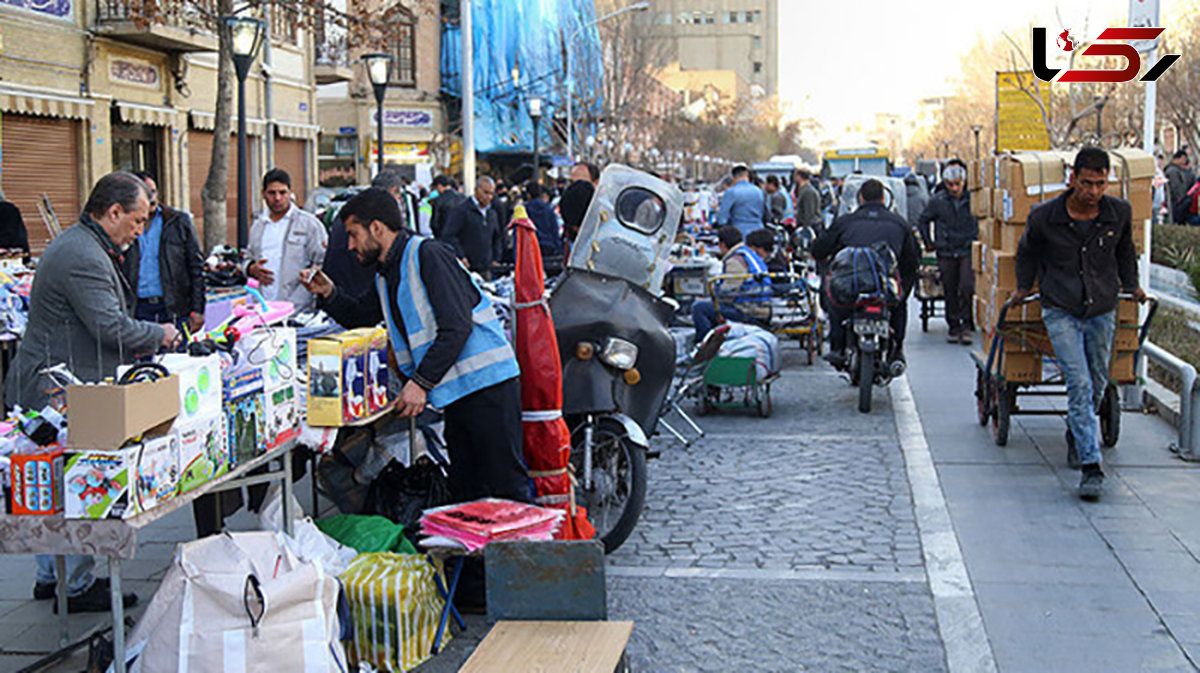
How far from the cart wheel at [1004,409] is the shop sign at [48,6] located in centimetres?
1747

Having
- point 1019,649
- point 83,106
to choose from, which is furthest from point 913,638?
point 83,106

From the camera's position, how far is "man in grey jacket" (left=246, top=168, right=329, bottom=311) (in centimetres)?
990

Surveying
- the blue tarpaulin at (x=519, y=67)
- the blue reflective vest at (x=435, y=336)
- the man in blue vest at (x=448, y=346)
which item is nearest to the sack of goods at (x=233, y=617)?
the man in blue vest at (x=448, y=346)

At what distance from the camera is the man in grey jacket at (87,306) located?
586cm

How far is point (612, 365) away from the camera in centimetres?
728

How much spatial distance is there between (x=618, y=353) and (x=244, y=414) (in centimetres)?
246

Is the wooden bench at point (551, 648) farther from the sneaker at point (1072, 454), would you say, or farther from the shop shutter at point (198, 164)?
the shop shutter at point (198, 164)

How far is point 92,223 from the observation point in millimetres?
5980

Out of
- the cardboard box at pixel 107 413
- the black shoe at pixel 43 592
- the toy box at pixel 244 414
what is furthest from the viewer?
the black shoe at pixel 43 592

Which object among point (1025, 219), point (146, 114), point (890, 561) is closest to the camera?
point (890, 561)

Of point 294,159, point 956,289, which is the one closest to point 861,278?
point 956,289

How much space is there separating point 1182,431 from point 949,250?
6696mm

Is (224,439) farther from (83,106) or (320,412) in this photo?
(83,106)

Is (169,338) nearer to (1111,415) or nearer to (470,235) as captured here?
(1111,415)
